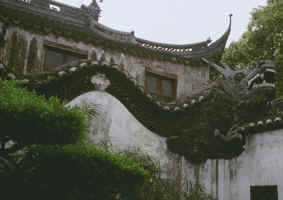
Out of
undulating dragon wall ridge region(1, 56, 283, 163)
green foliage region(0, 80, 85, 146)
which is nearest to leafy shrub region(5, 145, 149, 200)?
green foliage region(0, 80, 85, 146)

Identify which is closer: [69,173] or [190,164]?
[69,173]

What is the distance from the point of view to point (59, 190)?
12.7 ft

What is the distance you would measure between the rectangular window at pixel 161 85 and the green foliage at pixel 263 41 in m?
4.98

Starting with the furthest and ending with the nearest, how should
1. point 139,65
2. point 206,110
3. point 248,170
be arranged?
point 139,65 → point 206,110 → point 248,170

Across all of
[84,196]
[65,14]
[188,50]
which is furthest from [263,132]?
[65,14]

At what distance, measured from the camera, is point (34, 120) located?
3.91m

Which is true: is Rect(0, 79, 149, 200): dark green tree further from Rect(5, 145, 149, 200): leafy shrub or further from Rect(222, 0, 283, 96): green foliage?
Rect(222, 0, 283, 96): green foliage

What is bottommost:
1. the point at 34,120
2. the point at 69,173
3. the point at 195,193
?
the point at 195,193

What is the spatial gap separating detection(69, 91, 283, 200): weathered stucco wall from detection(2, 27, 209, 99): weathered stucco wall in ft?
8.65

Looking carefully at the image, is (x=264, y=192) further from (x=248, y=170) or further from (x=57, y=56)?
(x=57, y=56)

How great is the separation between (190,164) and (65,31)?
5721mm

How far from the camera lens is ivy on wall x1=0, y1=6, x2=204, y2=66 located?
1012 centimetres

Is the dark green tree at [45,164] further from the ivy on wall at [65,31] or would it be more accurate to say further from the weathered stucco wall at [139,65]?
the ivy on wall at [65,31]

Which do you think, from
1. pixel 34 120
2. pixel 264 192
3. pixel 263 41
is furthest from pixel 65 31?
pixel 263 41
